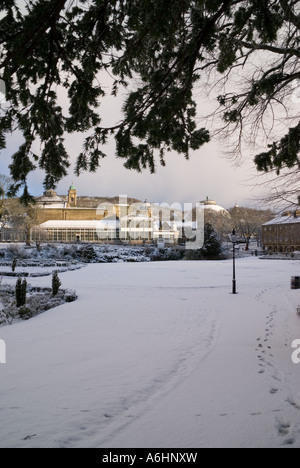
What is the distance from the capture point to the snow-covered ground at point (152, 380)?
3445 mm

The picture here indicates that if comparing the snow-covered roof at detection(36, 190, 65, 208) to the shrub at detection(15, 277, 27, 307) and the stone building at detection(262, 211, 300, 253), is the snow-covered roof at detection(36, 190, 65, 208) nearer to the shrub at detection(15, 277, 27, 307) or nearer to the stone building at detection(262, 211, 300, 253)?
the stone building at detection(262, 211, 300, 253)

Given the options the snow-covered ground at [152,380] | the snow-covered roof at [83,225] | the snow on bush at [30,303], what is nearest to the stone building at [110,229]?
the snow-covered roof at [83,225]

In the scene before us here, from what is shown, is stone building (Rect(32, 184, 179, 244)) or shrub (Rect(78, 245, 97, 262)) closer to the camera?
shrub (Rect(78, 245, 97, 262))

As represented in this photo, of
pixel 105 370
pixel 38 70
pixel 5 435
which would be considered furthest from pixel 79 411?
pixel 38 70

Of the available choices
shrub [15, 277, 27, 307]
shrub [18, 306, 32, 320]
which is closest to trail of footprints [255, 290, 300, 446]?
→ shrub [18, 306, 32, 320]

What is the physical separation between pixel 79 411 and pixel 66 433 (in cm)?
51

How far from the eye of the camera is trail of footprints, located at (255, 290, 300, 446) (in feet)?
11.1

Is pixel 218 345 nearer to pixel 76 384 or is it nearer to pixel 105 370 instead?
pixel 105 370

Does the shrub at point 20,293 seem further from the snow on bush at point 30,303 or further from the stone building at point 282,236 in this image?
the stone building at point 282,236

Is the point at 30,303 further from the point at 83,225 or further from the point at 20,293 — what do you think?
the point at 83,225

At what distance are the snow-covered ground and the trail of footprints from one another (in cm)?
2

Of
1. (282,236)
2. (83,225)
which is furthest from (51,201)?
(282,236)

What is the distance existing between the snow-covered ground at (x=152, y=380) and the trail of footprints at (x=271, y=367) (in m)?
0.02

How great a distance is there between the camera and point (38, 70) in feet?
15.2
